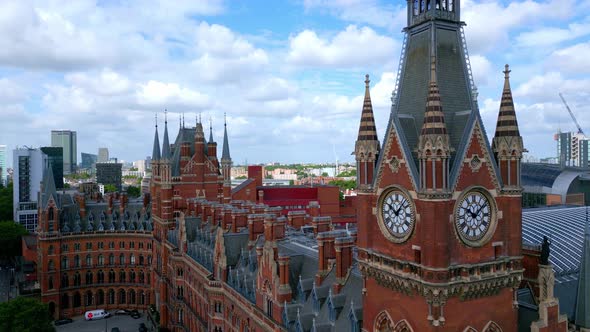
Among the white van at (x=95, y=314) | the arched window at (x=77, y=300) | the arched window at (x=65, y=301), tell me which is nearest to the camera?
the white van at (x=95, y=314)

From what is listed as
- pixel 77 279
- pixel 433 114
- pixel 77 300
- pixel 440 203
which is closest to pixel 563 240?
pixel 440 203

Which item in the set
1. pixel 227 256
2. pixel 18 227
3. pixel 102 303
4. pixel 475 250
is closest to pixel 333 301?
pixel 475 250

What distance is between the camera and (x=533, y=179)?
106938mm

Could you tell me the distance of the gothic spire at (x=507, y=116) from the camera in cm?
3172

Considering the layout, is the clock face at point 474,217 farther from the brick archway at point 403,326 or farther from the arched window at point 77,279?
the arched window at point 77,279

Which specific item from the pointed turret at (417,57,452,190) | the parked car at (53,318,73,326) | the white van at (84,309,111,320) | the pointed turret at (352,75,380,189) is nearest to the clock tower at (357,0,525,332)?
the pointed turret at (417,57,452,190)

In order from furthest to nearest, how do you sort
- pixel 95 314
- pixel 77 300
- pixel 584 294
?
pixel 77 300, pixel 95 314, pixel 584 294

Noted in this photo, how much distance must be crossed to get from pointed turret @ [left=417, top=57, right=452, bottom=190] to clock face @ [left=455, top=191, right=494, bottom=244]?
2.51 metres

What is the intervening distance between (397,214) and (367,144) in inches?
216

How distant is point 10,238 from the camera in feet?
432

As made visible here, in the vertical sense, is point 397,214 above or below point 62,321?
above

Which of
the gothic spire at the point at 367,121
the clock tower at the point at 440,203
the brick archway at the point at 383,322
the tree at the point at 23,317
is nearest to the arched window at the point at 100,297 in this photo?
the tree at the point at 23,317

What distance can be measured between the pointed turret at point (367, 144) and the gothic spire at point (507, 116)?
8.16m

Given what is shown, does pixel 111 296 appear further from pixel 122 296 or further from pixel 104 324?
pixel 104 324
